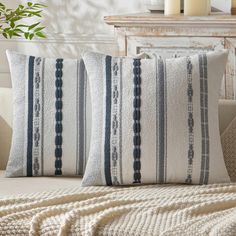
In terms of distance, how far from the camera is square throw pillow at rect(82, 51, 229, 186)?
116 inches

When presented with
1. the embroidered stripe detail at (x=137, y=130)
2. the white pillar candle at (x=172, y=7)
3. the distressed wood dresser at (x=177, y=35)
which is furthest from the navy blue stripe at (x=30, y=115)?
the white pillar candle at (x=172, y=7)

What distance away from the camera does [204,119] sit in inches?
117

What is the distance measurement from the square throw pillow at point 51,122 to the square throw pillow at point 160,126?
14 centimetres

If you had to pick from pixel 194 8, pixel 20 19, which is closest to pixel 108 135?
pixel 194 8

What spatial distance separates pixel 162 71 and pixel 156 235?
2.36 feet

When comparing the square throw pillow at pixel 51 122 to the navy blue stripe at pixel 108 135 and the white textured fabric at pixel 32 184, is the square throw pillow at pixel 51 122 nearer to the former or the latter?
the white textured fabric at pixel 32 184

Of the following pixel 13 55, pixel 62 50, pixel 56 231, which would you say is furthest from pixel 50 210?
pixel 62 50

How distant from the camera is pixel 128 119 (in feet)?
9.71

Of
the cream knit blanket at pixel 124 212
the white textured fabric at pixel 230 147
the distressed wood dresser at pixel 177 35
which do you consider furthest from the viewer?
the distressed wood dresser at pixel 177 35

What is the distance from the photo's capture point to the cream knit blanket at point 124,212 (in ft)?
8.30

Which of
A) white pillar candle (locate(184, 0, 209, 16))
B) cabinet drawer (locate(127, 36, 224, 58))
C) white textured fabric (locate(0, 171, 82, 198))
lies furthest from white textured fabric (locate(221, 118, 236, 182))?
white pillar candle (locate(184, 0, 209, 16))

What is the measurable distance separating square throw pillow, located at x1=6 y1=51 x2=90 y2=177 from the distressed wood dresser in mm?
658

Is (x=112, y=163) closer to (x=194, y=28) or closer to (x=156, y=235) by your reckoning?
(x=156, y=235)

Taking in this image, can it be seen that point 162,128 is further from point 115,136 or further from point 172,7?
point 172,7
